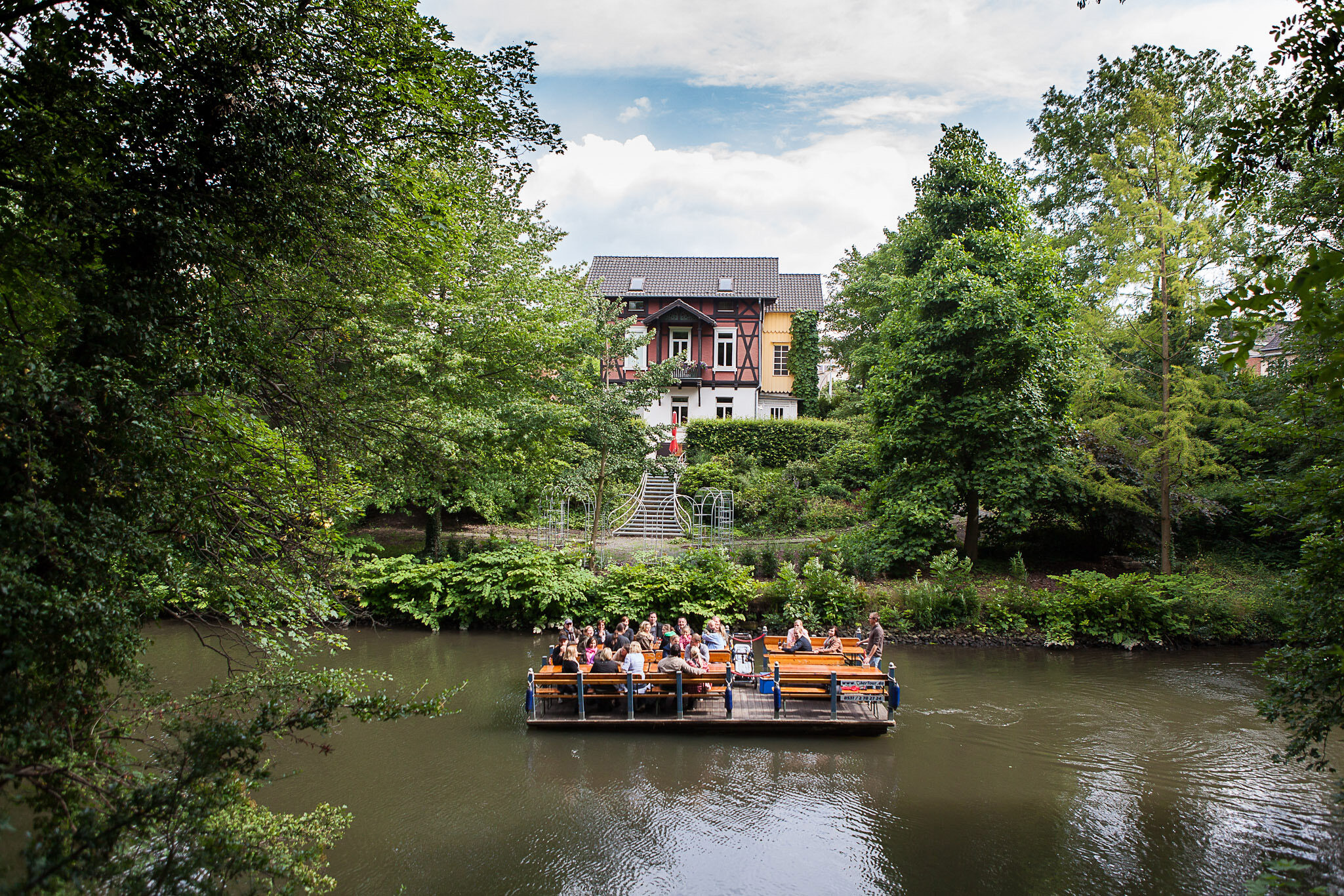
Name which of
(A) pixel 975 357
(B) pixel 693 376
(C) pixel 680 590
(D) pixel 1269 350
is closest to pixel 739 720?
(C) pixel 680 590

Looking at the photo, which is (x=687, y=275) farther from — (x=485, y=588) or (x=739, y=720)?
(x=739, y=720)

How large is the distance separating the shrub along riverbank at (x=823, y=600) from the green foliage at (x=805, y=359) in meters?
18.7

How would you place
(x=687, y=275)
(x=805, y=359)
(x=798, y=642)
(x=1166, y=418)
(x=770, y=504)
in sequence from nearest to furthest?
(x=798, y=642) → (x=1166, y=418) → (x=770, y=504) → (x=805, y=359) → (x=687, y=275)

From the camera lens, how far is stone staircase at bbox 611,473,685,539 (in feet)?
76.0

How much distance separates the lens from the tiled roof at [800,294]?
3788 cm

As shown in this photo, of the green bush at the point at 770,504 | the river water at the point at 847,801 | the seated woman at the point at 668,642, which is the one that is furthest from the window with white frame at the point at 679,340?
the river water at the point at 847,801

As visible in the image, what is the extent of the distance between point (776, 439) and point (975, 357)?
37.1ft

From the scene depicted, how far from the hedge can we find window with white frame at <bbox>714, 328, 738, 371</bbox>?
6367mm

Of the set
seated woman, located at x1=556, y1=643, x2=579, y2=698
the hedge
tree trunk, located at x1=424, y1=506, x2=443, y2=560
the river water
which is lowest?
the river water

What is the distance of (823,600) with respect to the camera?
16906mm

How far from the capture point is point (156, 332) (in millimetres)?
4711

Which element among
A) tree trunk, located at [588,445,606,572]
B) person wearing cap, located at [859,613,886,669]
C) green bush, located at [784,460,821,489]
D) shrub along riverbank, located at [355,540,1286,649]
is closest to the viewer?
person wearing cap, located at [859,613,886,669]

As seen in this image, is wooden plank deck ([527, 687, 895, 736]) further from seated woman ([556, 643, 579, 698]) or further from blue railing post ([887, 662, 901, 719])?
seated woman ([556, 643, 579, 698])

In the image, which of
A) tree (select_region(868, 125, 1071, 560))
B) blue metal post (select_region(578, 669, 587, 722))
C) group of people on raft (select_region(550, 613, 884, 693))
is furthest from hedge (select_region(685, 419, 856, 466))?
blue metal post (select_region(578, 669, 587, 722))
